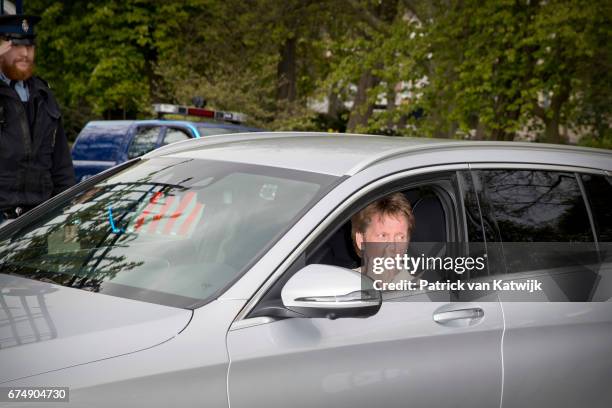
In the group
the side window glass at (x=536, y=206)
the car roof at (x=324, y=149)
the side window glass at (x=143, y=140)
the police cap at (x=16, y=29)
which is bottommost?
the side window glass at (x=143, y=140)

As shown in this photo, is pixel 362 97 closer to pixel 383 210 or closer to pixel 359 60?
pixel 359 60

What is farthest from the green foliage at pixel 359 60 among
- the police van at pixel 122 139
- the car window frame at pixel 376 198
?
the car window frame at pixel 376 198

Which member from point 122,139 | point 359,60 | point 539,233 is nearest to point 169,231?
point 539,233

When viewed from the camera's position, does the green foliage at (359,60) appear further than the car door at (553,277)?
Yes

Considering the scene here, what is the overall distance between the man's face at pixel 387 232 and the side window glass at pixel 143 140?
11.2 meters

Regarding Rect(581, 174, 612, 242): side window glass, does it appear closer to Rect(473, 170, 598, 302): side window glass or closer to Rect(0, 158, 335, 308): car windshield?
Rect(473, 170, 598, 302): side window glass

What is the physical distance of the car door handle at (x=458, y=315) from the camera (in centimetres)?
332

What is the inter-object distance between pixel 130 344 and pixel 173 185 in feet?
3.42

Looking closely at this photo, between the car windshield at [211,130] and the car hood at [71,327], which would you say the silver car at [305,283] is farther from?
the car windshield at [211,130]

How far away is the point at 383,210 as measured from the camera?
3.53m

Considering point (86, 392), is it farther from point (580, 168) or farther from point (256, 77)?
point (256, 77)

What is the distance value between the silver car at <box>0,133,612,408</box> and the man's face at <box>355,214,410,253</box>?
94mm

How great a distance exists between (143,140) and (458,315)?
11.9 m

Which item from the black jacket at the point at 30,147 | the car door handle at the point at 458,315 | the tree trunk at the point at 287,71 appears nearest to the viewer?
the car door handle at the point at 458,315
